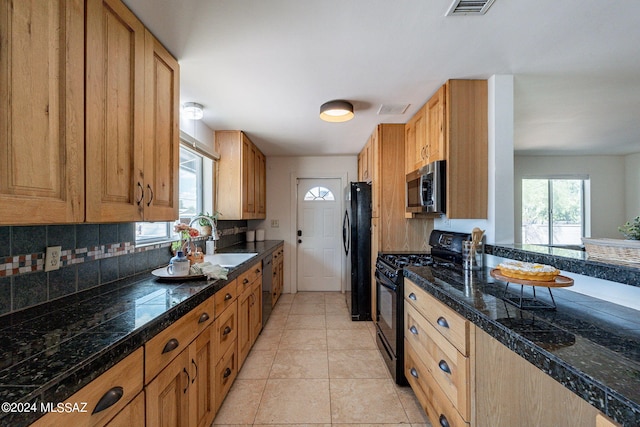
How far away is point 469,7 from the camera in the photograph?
1285 mm

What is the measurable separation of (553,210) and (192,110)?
235 inches

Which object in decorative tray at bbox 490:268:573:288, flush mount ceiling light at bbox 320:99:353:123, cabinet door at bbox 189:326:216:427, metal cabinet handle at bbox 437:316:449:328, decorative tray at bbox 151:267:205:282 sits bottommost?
cabinet door at bbox 189:326:216:427

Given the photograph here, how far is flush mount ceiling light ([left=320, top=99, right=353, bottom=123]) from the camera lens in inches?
92.3

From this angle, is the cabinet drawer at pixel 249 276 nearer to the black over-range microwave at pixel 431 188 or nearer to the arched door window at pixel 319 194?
the black over-range microwave at pixel 431 188

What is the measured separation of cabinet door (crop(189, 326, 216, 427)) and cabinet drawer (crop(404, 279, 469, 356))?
1.27 m

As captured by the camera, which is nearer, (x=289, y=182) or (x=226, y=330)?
(x=226, y=330)

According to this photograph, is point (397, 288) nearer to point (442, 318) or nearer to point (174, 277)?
point (442, 318)

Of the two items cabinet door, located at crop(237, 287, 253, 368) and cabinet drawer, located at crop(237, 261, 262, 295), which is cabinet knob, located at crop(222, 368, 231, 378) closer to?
cabinet door, located at crop(237, 287, 253, 368)

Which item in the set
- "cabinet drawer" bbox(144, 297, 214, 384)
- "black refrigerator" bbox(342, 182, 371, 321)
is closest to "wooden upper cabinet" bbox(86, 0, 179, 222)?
"cabinet drawer" bbox(144, 297, 214, 384)

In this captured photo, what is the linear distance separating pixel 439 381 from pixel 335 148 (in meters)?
3.28

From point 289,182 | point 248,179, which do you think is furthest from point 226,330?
point 289,182

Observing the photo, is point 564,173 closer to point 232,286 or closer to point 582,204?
point 582,204

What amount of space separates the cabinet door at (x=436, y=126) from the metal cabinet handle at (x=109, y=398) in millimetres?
2208

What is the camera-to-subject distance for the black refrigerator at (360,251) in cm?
333
